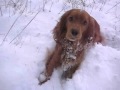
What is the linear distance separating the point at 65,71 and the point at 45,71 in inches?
12.2

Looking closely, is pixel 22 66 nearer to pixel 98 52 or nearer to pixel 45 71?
pixel 45 71

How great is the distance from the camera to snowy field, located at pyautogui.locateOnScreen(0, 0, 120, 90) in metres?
2.88

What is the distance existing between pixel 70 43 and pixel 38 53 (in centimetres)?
45

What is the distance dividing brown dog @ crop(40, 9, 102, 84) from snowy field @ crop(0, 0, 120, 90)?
0.10m

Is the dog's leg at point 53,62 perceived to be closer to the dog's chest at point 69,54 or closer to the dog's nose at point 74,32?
the dog's chest at point 69,54

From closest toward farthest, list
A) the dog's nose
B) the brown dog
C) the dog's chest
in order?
the dog's nose < the brown dog < the dog's chest

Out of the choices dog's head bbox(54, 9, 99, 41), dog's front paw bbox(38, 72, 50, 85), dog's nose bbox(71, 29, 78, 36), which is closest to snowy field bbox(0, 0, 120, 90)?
dog's front paw bbox(38, 72, 50, 85)

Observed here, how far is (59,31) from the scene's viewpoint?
3.20m

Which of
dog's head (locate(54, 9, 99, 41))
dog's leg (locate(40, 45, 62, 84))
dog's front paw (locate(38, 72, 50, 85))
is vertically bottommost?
dog's front paw (locate(38, 72, 50, 85))

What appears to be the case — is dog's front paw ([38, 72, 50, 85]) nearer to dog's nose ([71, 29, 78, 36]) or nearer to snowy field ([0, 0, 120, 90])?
snowy field ([0, 0, 120, 90])

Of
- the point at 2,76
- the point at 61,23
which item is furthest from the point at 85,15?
the point at 2,76

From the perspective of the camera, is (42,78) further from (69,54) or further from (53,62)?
(69,54)

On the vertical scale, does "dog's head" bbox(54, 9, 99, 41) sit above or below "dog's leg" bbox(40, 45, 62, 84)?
above

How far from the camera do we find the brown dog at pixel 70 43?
2988mm
